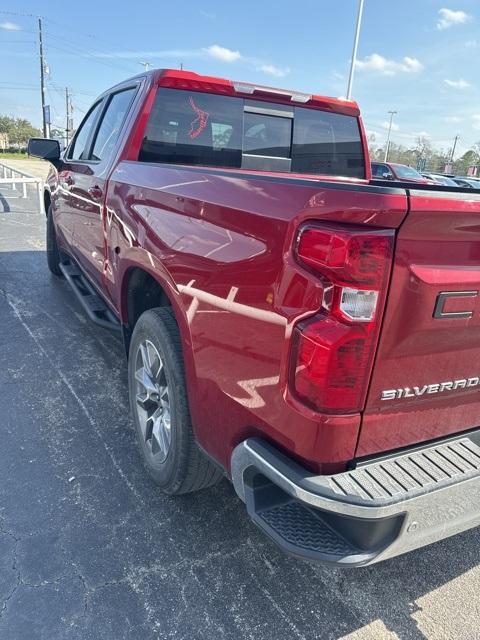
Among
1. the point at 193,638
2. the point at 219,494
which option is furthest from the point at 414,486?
the point at 219,494

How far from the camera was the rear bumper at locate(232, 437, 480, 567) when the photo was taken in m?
1.44

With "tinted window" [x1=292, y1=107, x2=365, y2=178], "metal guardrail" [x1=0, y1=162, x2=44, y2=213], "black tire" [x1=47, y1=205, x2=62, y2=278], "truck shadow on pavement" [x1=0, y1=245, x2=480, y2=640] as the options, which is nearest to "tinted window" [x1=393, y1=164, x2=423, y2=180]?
"metal guardrail" [x1=0, y1=162, x2=44, y2=213]

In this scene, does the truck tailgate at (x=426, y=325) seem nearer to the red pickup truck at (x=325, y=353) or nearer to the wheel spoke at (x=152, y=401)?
the red pickup truck at (x=325, y=353)

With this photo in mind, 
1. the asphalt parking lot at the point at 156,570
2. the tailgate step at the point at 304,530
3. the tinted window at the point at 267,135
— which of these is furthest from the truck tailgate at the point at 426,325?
the tinted window at the point at 267,135

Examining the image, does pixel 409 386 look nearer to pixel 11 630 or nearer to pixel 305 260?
pixel 305 260

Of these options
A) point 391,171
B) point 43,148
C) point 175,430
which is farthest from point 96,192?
point 391,171

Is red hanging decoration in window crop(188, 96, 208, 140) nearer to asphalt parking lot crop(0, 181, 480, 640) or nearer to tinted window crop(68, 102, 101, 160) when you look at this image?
tinted window crop(68, 102, 101, 160)

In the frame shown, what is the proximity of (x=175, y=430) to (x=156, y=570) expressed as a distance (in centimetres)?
60

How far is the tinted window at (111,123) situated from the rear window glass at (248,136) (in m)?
0.40

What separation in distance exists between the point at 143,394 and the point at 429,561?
1.67 meters

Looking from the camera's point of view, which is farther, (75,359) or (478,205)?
(75,359)

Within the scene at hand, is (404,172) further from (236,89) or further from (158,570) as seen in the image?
(158,570)

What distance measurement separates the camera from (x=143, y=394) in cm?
274

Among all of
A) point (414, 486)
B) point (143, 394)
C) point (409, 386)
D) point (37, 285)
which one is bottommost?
point (37, 285)
